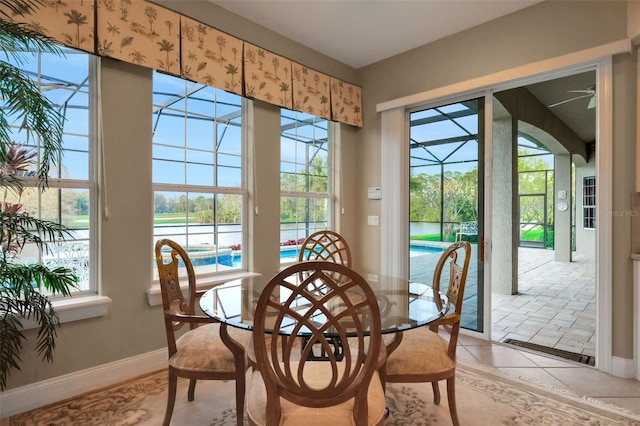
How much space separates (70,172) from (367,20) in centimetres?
276

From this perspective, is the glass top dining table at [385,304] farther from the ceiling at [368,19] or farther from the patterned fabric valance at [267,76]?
the ceiling at [368,19]

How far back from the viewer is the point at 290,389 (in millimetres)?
1226

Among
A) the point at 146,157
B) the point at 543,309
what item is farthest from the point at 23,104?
the point at 543,309

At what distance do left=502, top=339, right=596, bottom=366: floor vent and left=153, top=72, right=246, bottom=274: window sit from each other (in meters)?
2.76

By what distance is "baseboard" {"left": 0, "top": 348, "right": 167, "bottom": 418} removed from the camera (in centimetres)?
201

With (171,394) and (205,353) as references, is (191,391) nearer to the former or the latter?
(171,394)

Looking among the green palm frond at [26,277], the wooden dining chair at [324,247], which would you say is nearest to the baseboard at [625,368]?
the wooden dining chair at [324,247]

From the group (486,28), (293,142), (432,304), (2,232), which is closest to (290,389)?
(432,304)

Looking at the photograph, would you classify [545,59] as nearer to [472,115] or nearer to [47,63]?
[472,115]

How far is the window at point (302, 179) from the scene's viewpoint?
12.0 ft

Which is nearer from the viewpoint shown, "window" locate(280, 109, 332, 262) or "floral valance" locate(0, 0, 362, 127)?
"floral valance" locate(0, 0, 362, 127)

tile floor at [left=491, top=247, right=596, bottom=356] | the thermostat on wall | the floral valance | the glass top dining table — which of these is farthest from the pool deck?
the floral valance

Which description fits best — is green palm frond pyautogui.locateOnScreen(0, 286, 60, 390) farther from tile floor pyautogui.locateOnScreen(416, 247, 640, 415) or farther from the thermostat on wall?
the thermostat on wall

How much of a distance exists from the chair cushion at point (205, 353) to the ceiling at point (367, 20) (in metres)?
2.67
